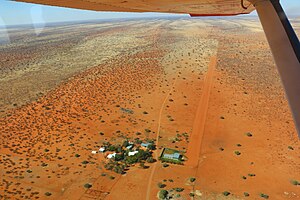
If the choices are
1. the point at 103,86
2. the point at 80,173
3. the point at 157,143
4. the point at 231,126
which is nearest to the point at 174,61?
the point at 103,86

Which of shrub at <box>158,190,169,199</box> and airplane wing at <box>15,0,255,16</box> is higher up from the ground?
airplane wing at <box>15,0,255,16</box>

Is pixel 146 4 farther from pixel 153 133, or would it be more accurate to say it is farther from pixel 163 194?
pixel 153 133

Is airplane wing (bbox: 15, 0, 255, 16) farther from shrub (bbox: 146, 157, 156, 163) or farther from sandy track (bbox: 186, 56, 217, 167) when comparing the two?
sandy track (bbox: 186, 56, 217, 167)

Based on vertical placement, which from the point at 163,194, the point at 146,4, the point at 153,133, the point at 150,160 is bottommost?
the point at 163,194

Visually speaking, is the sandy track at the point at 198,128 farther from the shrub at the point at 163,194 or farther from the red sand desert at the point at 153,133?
the shrub at the point at 163,194

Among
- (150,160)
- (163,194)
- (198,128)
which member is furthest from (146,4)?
(198,128)

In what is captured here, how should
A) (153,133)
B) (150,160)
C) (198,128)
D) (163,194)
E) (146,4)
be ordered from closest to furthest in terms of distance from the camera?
(146,4) → (163,194) → (150,160) → (153,133) → (198,128)

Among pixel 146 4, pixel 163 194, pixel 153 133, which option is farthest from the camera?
pixel 153 133

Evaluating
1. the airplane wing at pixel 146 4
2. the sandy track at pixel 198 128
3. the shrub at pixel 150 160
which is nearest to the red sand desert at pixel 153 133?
the sandy track at pixel 198 128

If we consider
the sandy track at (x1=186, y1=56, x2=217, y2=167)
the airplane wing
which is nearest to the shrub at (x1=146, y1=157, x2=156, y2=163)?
the sandy track at (x1=186, y1=56, x2=217, y2=167)

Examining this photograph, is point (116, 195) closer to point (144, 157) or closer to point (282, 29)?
point (144, 157)

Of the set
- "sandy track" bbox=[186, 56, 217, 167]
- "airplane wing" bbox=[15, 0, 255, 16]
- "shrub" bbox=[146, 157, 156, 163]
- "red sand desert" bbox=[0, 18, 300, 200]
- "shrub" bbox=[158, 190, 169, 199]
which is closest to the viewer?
"airplane wing" bbox=[15, 0, 255, 16]

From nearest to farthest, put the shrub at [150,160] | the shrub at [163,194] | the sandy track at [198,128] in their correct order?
1. the shrub at [163,194]
2. the shrub at [150,160]
3. the sandy track at [198,128]
